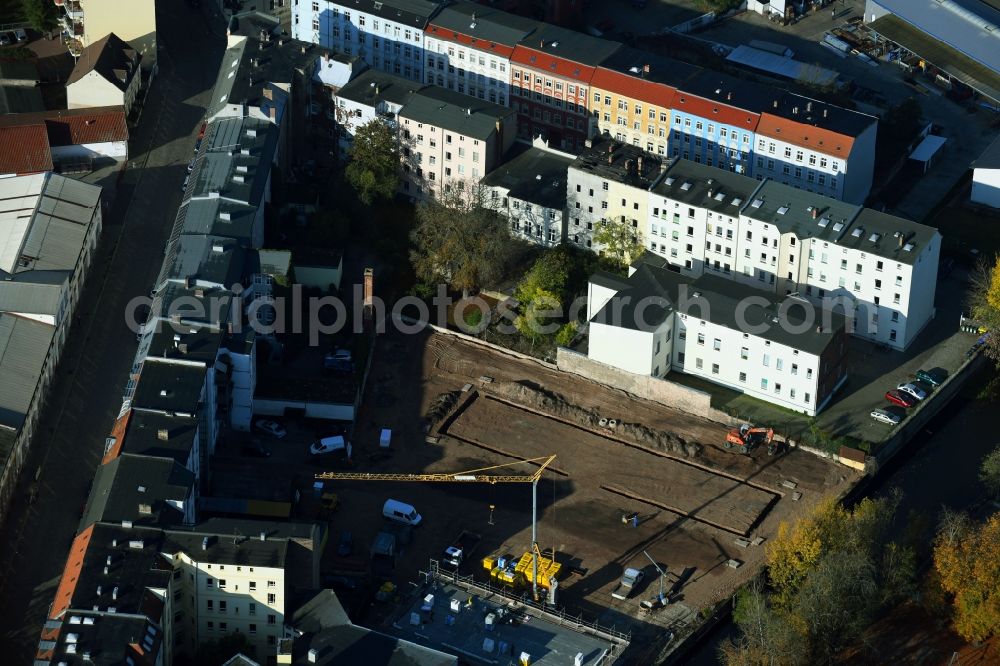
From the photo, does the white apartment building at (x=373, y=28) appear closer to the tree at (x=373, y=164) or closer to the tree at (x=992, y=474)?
the tree at (x=373, y=164)

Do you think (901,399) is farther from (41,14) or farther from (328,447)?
(41,14)

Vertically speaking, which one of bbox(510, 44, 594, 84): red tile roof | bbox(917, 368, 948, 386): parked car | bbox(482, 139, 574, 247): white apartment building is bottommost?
bbox(917, 368, 948, 386): parked car

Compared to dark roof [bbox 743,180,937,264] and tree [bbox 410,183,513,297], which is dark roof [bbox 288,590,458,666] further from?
dark roof [bbox 743,180,937,264]

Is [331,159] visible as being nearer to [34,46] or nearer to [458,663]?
[34,46]

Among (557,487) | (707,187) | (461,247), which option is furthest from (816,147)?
(557,487)

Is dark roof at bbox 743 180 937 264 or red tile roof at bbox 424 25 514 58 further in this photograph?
red tile roof at bbox 424 25 514 58

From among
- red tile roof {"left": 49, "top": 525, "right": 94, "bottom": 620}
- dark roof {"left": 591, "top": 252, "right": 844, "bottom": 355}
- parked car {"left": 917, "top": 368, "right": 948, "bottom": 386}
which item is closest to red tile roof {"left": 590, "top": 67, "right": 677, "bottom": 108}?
dark roof {"left": 591, "top": 252, "right": 844, "bottom": 355}
